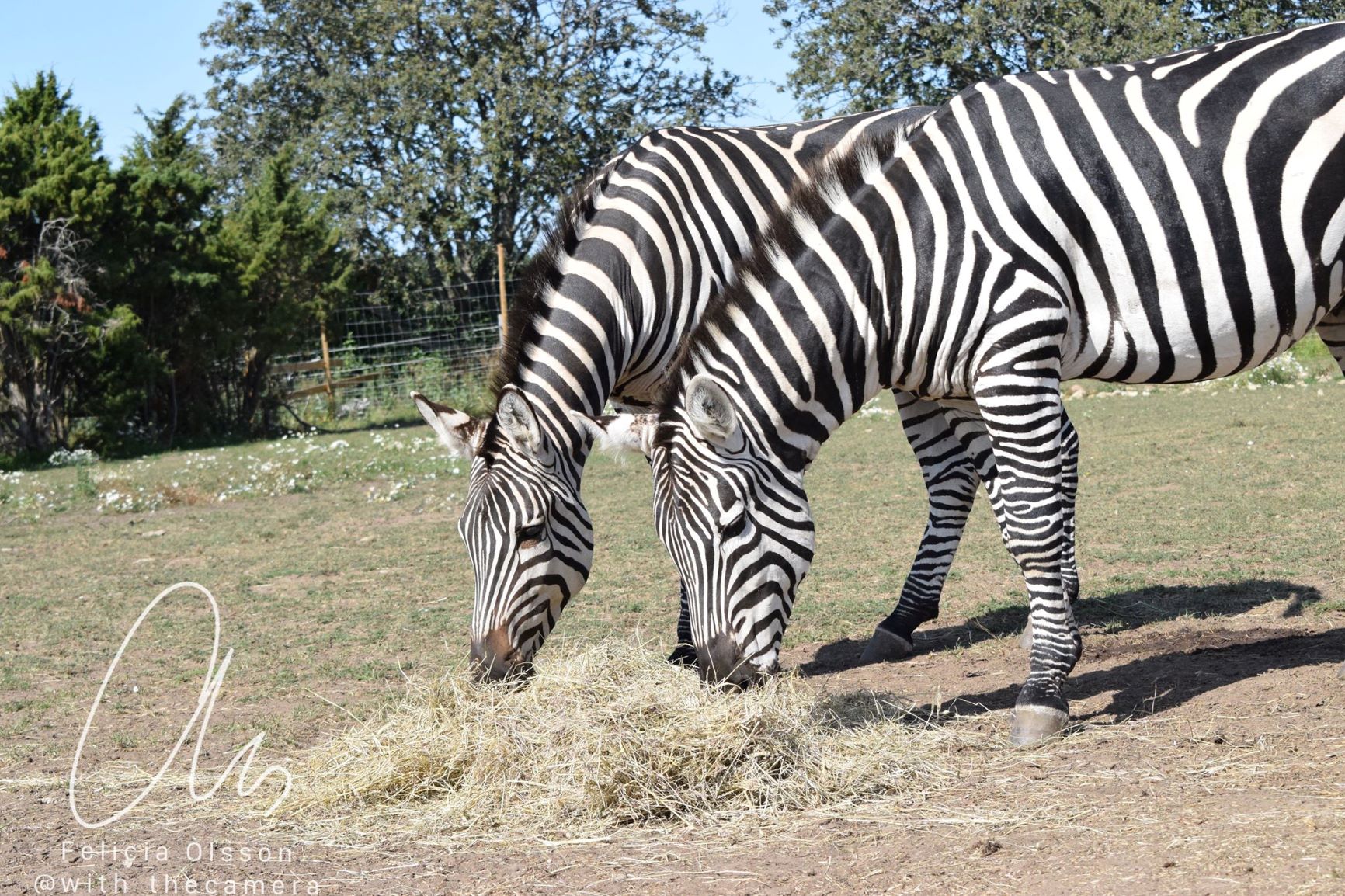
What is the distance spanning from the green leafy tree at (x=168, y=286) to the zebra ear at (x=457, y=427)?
15167 mm

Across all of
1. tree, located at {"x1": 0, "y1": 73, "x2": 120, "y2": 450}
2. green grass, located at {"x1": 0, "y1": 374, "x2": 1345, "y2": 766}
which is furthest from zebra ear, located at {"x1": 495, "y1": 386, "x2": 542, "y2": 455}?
tree, located at {"x1": 0, "y1": 73, "x2": 120, "y2": 450}

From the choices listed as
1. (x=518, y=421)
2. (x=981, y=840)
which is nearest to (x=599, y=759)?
(x=981, y=840)

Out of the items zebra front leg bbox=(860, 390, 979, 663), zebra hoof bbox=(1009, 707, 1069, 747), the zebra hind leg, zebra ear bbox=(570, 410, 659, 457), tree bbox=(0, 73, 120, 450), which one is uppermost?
tree bbox=(0, 73, 120, 450)

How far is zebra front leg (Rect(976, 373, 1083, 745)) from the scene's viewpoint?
4609mm

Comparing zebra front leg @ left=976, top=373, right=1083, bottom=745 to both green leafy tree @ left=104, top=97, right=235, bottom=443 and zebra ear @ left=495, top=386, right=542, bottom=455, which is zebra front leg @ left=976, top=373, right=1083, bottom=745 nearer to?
zebra ear @ left=495, top=386, right=542, bottom=455

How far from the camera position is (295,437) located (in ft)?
67.3

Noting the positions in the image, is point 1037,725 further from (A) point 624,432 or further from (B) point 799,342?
(A) point 624,432

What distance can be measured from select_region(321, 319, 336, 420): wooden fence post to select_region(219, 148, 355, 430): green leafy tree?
11.5 inches

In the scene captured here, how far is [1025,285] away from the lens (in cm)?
464

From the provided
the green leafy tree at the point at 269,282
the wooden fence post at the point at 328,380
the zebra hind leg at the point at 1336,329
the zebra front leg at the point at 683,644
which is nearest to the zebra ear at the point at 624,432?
the zebra front leg at the point at 683,644

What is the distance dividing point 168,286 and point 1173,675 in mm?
18143

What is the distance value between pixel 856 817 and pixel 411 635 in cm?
370

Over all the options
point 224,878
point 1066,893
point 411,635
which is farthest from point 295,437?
point 1066,893

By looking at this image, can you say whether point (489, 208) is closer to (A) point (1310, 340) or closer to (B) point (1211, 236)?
(A) point (1310, 340)
